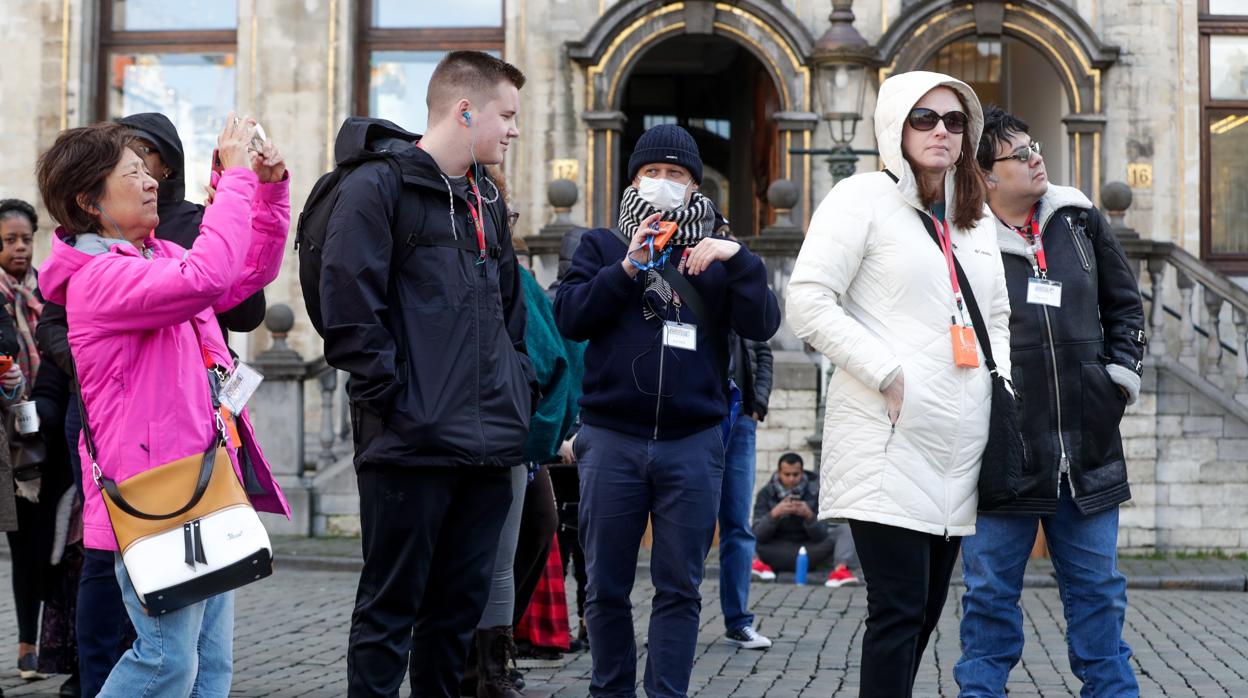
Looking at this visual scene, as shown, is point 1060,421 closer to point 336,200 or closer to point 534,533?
point 534,533

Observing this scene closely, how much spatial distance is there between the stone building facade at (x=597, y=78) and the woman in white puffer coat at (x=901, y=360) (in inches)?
414

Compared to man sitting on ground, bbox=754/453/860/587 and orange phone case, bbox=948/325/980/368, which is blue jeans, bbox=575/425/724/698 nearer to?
orange phone case, bbox=948/325/980/368

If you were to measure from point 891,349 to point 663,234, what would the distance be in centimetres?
112

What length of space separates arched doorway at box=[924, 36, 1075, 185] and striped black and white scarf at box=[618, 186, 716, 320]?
41.6 feet

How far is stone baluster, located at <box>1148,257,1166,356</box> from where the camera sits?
47.6 feet

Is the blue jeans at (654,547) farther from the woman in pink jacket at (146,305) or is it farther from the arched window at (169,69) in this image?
the arched window at (169,69)

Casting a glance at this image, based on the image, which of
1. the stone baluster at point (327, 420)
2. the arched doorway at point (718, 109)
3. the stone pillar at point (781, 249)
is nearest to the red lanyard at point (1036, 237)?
the stone pillar at point (781, 249)

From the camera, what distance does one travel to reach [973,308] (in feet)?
16.2

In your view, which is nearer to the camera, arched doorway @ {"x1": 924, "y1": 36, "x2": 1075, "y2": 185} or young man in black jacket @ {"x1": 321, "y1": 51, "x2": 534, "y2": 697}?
young man in black jacket @ {"x1": 321, "y1": 51, "x2": 534, "y2": 697}

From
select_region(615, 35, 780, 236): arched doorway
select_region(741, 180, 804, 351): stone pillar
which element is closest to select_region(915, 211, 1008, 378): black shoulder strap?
select_region(741, 180, 804, 351): stone pillar

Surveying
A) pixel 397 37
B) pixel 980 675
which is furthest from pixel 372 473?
pixel 397 37

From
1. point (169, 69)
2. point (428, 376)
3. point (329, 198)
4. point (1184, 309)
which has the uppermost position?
point (169, 69)

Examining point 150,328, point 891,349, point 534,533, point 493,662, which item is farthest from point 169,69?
point 891,349

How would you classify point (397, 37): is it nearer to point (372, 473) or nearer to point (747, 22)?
point (747, 22)
